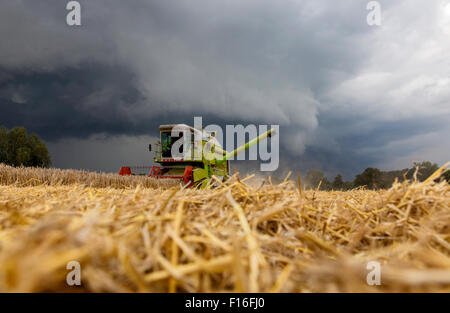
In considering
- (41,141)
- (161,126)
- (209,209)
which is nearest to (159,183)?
(161,126)

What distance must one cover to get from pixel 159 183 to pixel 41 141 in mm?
22406

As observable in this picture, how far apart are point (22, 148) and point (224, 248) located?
30532 millimetres

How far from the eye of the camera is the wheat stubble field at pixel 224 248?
46 centimetres

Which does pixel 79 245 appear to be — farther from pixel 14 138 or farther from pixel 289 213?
pixel 14 138

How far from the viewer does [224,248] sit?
1.96 ft

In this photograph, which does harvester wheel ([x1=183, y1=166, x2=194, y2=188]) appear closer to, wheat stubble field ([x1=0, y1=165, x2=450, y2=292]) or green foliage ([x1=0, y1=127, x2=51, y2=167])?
wheat stubble field ([x1=0, y1=165, x2=450, y2=292])

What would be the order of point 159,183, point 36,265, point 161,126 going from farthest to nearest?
point 161,126 → point 159,183 → point 36,265
